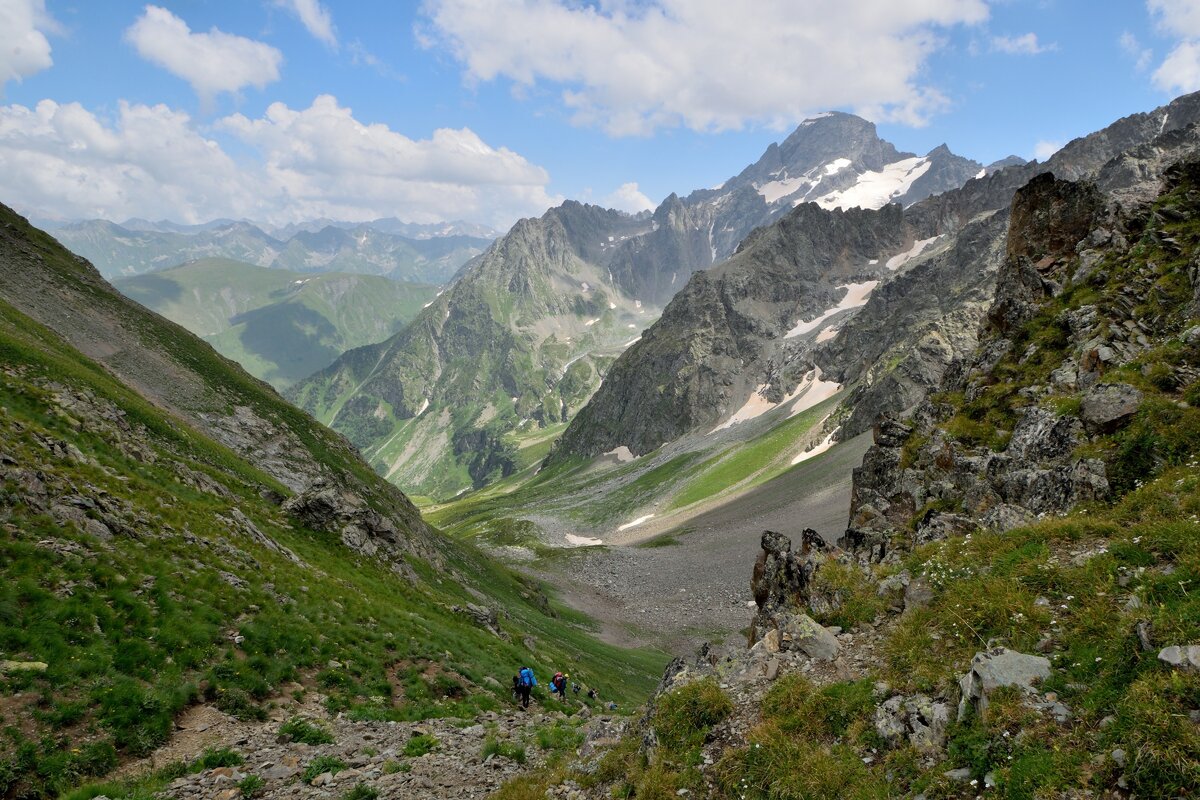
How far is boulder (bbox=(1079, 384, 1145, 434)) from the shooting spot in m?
17.5

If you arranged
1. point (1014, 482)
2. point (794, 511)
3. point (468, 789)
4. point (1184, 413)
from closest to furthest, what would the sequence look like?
1. point (468, 789)
2. point (1184, 413)
3. point (1014, 482)
4. point (794, 511)

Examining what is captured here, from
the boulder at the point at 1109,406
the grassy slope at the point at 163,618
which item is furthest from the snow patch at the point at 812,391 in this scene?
the grassy slope at the point at 163,618

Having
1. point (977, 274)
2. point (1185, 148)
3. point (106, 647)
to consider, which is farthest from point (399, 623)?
point (1185, 148)

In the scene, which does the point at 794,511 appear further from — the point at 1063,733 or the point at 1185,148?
the point at 1185,148

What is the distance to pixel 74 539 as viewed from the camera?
18.9 metres

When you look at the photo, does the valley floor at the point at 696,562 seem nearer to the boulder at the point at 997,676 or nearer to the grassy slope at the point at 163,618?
the grassy slope at the point at 163,618

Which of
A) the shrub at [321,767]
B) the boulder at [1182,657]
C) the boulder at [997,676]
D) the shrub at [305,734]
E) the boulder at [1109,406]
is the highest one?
the boulder at [1109,406]

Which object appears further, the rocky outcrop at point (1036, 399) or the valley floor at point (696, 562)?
the valley floor at point (696, 562)

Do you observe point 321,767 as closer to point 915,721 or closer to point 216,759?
point 216,759

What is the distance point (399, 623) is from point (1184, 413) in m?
28.2

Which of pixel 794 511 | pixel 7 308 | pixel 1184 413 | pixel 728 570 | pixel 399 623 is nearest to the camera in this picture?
pixel 1184 413

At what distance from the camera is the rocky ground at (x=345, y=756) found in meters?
13.6

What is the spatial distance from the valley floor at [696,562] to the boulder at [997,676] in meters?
52.9

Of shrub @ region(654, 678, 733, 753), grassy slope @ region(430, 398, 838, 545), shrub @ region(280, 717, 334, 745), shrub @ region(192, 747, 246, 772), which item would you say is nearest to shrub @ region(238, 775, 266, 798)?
shrub @ region(192, 747, 246, 772)
